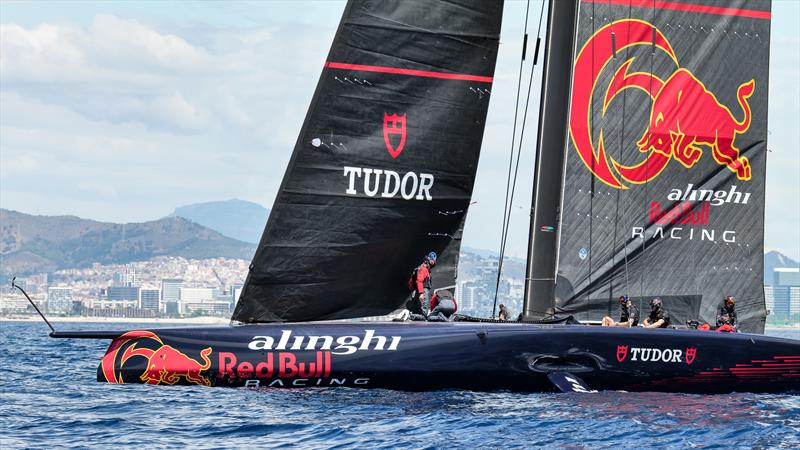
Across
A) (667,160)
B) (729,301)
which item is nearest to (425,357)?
(729,301)

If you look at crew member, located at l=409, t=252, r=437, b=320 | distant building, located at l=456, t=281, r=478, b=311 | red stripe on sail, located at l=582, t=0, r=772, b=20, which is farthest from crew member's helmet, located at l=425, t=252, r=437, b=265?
distant building, located at l=456, t=281, r=478, b=311

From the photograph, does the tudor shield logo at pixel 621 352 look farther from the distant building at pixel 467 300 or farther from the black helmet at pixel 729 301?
the distant building at pixel 467 300

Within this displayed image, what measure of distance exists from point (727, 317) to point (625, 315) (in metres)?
1.35

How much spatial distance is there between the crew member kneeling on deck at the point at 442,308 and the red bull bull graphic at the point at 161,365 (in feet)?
9.34

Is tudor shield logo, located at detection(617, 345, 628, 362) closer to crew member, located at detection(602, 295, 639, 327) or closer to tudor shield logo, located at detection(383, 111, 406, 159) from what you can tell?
crew member, located at detection(602, 295, 639, 327)

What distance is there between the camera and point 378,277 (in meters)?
15.1

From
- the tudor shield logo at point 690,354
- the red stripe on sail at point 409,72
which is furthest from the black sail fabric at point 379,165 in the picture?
the tudor shield logo at point 690,354

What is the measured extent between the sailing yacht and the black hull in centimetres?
2

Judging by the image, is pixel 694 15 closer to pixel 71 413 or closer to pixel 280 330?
pixel 280 330

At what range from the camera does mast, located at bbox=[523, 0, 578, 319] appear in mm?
15805

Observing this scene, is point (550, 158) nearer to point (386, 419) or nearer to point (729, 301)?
point (729, 301)

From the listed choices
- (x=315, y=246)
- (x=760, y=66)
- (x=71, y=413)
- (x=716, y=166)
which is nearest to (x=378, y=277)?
(x=315, y=246)

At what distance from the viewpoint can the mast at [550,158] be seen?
1580 centimetres

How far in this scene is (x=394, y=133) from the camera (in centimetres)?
1495
